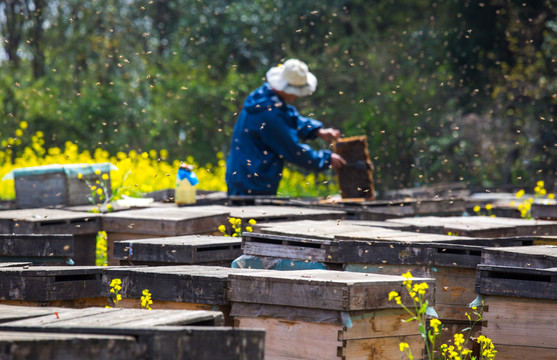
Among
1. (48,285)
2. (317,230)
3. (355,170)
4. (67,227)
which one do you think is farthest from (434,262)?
(355,170)

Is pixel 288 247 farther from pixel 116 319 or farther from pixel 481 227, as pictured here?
pixel 116 319

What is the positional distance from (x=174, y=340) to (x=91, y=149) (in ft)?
48.9

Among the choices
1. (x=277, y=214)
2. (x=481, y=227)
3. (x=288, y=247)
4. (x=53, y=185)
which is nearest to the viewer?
(x=288, y=247)

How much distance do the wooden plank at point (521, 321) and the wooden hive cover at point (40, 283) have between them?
2.26m

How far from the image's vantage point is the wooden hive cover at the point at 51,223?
629cm

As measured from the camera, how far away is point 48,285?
4.60 metres

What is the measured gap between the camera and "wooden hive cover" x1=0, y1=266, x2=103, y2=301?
15.0 ft

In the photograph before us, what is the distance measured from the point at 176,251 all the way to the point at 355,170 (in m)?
3.71

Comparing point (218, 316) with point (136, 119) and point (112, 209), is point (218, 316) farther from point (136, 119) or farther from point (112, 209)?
point (136, 119)

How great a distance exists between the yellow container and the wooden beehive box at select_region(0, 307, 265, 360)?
16.2 ft

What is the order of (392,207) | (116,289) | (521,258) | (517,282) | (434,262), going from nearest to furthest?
(517,282), (116,289), (521,258), (434,262), (392,207)

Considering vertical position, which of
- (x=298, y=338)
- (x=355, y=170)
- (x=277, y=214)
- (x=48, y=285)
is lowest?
(x=298, y=338)

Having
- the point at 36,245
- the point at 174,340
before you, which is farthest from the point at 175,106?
the point at 174,340

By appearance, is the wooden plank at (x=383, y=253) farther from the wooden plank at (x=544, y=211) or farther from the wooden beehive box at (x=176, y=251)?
the wooden plank at (x=544, y=211)
